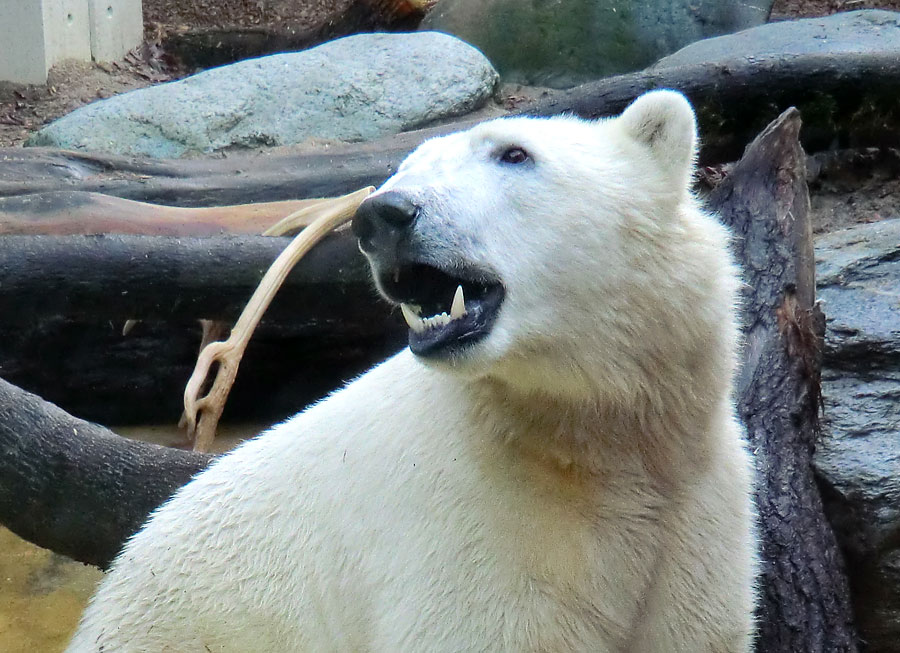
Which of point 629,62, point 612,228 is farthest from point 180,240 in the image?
point 629,62

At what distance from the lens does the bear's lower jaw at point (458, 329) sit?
207cm

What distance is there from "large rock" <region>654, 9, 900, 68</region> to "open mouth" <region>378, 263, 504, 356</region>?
6.31 metres

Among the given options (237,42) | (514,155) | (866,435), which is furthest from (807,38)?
(237,42)

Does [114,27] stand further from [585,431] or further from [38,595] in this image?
[585,431]

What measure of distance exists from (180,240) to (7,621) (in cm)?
196

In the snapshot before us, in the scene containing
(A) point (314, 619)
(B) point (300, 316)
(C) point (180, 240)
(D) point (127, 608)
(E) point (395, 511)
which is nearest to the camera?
(E) point (395, 511)

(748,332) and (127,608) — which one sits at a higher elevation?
(748,332)

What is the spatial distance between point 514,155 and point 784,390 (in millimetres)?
1602

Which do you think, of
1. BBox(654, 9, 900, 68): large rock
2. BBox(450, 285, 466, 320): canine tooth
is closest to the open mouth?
BBox(450, 285, 466, 320): canine tooth

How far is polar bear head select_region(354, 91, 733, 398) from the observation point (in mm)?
2100

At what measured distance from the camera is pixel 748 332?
3.55m

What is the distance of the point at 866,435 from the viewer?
146 inches

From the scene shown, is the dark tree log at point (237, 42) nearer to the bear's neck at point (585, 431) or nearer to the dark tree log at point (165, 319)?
the dark tree log at point (165, 319)

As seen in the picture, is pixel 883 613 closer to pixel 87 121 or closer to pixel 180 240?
pixel 180 240
